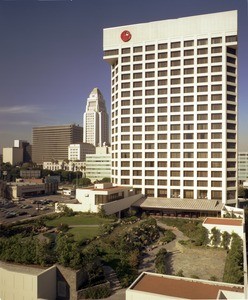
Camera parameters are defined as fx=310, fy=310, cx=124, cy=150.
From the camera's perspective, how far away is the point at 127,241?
A: 3497 centimetres

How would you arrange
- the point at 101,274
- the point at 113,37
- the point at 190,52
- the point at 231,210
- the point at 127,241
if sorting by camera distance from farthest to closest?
the point at 113,37 → the point at 190,52 → the point at 231,210 → the point at 127,241 → the point at 101,274

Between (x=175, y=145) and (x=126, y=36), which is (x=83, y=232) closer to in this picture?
(x=175, y=145)

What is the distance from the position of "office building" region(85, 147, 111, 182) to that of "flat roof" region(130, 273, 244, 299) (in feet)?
336

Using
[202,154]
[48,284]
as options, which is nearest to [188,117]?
[202,154]

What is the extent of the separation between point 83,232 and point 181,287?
2107cm

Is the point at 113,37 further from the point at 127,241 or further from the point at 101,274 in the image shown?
the point at 101,274

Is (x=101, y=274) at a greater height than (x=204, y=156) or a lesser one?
lesser

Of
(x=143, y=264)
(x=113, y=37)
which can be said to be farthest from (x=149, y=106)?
(x=143, y=264)

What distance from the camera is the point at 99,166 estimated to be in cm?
12719

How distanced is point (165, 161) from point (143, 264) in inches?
1434

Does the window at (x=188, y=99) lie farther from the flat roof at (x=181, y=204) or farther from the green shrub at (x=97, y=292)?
the green shrub at (x=97, y=292)

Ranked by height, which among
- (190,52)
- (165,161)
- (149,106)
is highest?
(190,52)

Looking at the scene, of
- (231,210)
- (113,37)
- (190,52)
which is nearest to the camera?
(231,210)

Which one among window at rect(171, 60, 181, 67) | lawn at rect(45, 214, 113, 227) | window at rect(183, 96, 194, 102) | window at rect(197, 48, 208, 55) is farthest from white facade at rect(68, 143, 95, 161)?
lawn at rect(45, 214, 113, 227)
